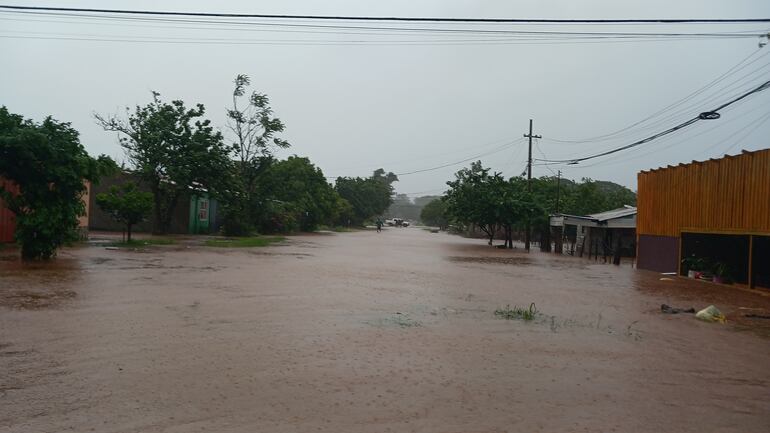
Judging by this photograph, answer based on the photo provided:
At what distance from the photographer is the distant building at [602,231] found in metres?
32.5

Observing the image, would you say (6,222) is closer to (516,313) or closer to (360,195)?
(516,313)

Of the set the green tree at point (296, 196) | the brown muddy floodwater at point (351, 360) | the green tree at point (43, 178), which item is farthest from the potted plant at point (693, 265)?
the green tree at point (296, 196)

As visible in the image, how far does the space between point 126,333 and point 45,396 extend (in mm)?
→ 2807

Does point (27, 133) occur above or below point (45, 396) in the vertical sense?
above

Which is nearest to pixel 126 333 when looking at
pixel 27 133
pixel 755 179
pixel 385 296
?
pixel 385 296

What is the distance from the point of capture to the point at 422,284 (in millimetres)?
15828

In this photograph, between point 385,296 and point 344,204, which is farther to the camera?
point 344,204

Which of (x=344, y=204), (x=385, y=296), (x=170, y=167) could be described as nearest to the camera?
(x=385, y=296)

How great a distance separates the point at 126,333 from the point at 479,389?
5104 mm

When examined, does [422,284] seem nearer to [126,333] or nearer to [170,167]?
[126,333]

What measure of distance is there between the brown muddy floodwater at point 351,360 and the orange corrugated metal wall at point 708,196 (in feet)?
17.8

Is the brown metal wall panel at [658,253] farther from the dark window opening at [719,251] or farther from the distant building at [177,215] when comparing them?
the distant building at [177,215]

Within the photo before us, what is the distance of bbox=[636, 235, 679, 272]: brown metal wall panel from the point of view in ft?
76.7

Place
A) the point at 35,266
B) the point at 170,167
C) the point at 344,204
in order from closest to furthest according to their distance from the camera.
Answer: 1. the point at 35,266
2. the point at 170,167
3. the point at 344,204
